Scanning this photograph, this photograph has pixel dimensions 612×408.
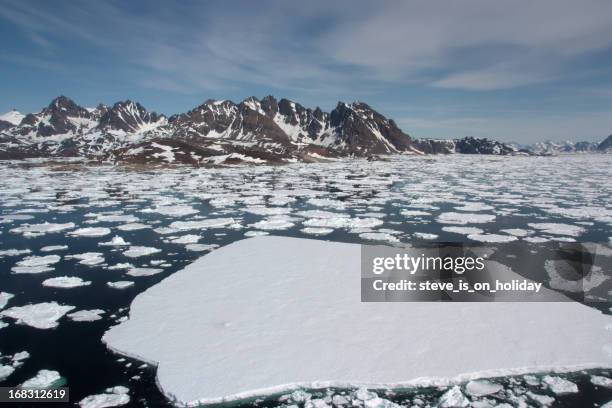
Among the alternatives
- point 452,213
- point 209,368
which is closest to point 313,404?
point 209,368

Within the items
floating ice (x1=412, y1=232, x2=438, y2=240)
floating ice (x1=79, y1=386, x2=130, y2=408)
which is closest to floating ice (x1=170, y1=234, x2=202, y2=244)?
floating ice (x1=412, y1=232, x2=438, y2=240)

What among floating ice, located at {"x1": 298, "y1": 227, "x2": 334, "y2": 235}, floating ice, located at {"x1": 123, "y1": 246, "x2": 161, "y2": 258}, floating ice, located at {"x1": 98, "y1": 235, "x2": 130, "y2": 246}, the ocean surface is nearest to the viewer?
the ocean surface

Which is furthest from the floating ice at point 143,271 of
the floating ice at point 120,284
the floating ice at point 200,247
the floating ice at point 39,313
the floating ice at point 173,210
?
the floating ice at point 173,210

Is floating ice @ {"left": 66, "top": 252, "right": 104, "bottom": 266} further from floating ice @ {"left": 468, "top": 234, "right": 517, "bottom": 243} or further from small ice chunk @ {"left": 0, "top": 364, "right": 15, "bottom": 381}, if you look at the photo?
floating ice @ {"left": 468, "top": 234, "right": 517, "bottom": 243}

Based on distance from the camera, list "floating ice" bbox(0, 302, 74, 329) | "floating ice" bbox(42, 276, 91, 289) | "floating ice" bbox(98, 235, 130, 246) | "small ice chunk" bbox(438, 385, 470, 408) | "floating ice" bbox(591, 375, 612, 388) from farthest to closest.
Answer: "floating ice" bbox(98, 235, 130, 246), "floating ice" bbox(42, 276, 91, 289), "floating ice" bbox(0, 302, 74, 329), "floating ice" bbox(591, 375, 612, 388), "small ice chunk" bbox(438, 385, 470, 408)

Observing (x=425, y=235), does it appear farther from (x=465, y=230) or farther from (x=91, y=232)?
(x=91, y=232)

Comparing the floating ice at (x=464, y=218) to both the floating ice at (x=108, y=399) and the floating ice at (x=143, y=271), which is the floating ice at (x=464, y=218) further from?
the floating ice at (x=108, y=399)

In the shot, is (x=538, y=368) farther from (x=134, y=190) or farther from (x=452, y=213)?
(x=134, y=190)
